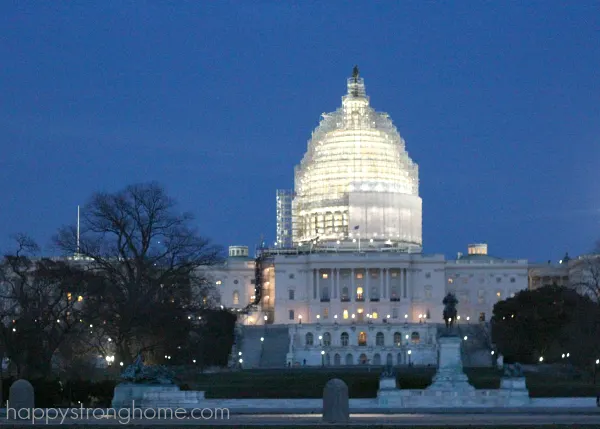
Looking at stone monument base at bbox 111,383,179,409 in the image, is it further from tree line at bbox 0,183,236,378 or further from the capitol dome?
the capitol dome

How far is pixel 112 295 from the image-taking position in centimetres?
8794

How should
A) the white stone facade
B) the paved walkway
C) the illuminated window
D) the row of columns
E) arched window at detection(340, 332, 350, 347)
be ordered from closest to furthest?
the paved walkway, the white stone facade, arched window at detection(340, 332, 350, 347), the illuminated window, the row of columns

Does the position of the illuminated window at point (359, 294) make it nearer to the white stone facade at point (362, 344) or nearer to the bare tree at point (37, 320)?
the white stone facade at point (362, 344)

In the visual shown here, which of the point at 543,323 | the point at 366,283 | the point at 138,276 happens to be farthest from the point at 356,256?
the point at 138,276

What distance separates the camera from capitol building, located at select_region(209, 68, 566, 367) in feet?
592

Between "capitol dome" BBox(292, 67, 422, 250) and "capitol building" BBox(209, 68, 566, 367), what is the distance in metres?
0.12

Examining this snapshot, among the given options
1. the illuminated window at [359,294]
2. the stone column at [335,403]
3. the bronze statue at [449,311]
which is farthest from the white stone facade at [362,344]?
the stone column at [335,403]

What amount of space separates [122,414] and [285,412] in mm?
5786

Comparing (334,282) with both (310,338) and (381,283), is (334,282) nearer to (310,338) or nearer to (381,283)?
(381,283)

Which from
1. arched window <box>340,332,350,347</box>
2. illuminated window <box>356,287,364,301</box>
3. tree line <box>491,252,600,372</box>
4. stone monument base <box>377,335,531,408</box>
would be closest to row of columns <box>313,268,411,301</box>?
illuminated window <box>356,287,364,301</box>

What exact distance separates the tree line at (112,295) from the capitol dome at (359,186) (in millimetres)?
87489

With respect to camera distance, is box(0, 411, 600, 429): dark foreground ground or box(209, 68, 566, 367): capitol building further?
box(209, 68, 566, 367): capitol building

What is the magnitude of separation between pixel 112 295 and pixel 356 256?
9424cm

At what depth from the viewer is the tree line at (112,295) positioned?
80188 mm
